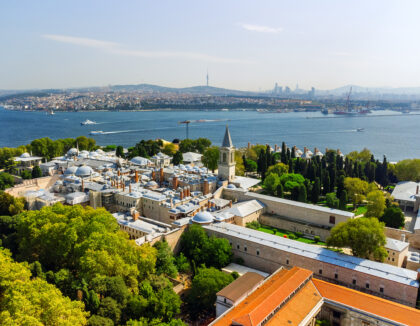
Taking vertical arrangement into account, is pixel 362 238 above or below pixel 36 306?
above

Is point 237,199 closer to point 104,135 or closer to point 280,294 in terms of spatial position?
point 280,294

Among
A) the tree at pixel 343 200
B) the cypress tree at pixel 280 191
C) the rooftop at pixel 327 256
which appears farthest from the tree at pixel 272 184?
the rooftop at pixel 327 256

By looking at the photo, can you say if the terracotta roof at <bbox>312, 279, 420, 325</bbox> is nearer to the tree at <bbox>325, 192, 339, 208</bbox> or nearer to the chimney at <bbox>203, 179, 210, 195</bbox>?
the tree at <bbox>325, 192, 339, 208</bbox>

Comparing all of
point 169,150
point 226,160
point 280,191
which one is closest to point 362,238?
point 280,191

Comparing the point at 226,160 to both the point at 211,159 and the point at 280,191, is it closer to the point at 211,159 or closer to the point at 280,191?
the point at 280,191

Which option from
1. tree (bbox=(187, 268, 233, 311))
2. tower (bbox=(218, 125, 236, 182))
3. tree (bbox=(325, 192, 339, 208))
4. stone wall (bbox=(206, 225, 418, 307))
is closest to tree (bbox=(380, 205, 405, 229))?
tree (bbox=(325, 192, 339, 208))
